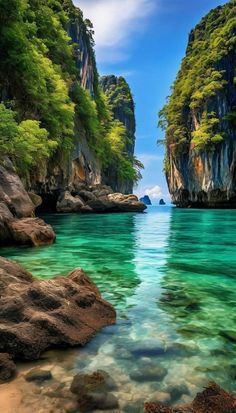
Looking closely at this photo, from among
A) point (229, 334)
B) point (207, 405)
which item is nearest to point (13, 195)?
point (229, 334)

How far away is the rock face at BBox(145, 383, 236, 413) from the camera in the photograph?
2.43 meters

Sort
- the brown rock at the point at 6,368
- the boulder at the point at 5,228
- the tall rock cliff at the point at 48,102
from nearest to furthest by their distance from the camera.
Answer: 1. the brown rock at the point at 6,368
2. the boulder at the point at 5,228
3. the tall rock cliff at the point at 48,102

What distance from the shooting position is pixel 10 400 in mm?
2621

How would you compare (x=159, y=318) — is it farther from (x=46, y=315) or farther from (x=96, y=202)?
(x=96, y=202)

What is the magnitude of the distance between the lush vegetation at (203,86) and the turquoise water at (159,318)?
3136cm

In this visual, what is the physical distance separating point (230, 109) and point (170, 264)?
34108mm

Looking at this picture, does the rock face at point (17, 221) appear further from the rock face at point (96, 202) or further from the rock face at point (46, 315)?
the rock face at point (96, 202)

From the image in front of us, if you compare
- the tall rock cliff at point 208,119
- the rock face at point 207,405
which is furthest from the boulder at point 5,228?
the tall rock cliff at point 208,119

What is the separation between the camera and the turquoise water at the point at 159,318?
3.09 m

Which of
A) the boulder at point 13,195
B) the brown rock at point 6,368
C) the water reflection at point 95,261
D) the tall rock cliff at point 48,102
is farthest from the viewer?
the tall rock cliff at point 48,102

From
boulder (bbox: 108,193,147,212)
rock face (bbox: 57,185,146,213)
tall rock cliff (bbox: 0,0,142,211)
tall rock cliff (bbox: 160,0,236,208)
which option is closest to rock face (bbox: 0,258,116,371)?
tall rock cliff (bbox: 0,0,142,211)

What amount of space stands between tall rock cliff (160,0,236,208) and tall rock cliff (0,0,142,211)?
10.1 meters

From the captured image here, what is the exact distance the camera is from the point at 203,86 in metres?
40.3

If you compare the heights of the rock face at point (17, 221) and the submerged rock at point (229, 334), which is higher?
the rock face at point (17, 221)
